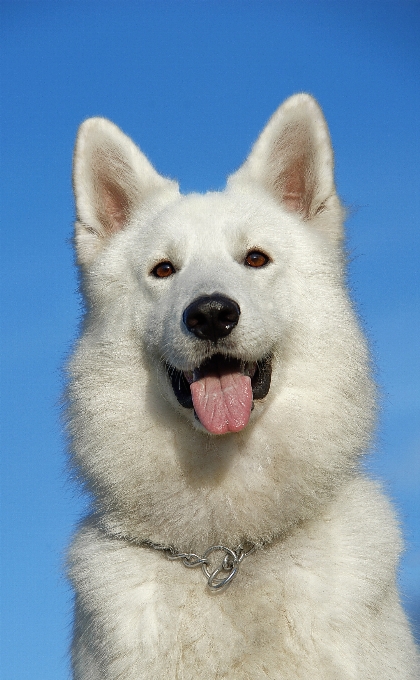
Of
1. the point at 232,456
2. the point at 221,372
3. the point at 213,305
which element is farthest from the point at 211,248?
the point at 232,456

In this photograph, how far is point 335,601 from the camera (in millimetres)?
4797

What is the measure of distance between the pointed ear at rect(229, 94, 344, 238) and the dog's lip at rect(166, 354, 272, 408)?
4.66 ft

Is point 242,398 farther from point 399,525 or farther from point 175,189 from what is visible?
point 175,189

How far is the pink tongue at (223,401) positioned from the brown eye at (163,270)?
92 cm

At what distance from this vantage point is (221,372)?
17.6ft

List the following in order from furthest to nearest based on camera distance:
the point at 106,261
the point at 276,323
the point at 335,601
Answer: the point at 106,261
the point at 276,323
the point at 335,601

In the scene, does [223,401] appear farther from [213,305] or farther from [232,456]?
[213,305]

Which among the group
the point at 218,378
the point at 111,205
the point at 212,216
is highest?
the point at 111,205

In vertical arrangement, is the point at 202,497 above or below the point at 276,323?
below

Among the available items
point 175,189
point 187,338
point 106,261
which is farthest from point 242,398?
point 175,189

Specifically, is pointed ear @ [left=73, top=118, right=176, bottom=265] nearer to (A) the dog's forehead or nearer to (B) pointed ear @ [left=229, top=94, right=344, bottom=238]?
(A) the dog's forehead

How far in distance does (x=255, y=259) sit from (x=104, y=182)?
1.58m

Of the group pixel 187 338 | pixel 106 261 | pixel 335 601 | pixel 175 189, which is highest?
pixel 175 189

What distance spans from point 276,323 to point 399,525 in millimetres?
1588
